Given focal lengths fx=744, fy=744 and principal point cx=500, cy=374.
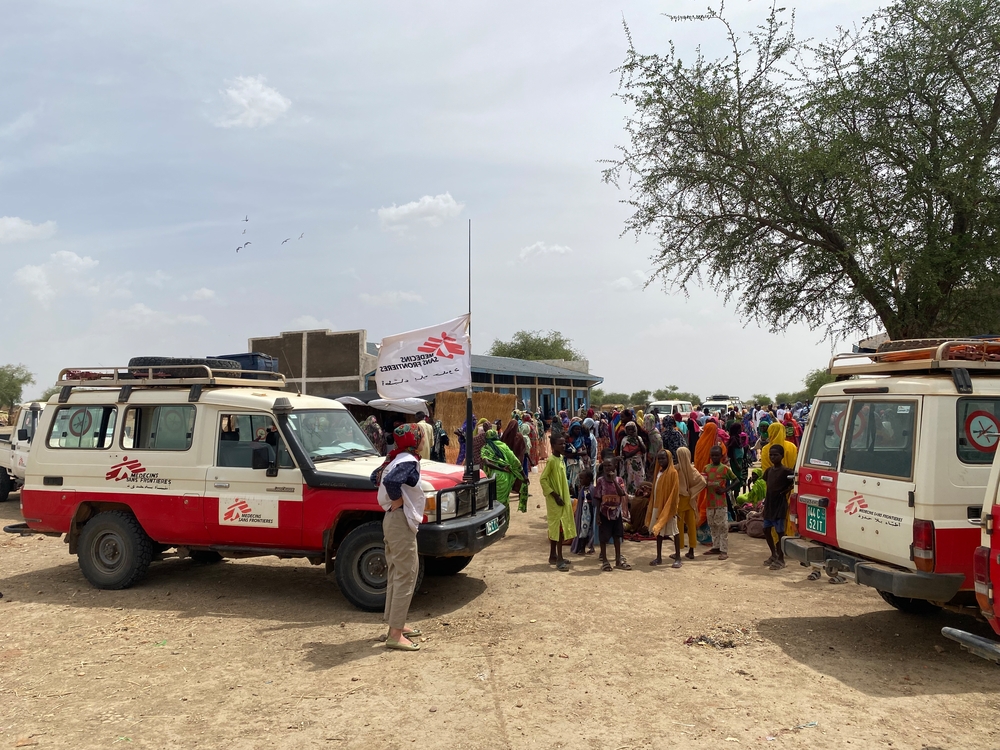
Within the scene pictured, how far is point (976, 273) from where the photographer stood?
38.0ft

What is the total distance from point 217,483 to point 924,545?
20.6 ft

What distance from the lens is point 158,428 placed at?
7918mm

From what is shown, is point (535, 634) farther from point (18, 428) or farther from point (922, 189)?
point (18, 428)

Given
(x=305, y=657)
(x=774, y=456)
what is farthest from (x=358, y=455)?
(x=774, y=456)

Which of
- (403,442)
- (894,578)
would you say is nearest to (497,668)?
(403,442)

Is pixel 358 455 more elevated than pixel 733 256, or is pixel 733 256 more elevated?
pixel 733 256

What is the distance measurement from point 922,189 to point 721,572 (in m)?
7.29

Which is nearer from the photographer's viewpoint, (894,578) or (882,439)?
(894,578)

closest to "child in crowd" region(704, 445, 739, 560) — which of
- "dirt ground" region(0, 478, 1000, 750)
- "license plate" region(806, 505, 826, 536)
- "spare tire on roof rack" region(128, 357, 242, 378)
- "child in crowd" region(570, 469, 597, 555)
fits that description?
"dirt ground" region(0, 478, 1000, 750)

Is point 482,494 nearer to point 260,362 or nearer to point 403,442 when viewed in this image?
point 403,442

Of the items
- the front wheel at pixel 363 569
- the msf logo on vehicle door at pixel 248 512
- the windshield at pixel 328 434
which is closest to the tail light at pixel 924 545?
the front wheel at pixel 363 569

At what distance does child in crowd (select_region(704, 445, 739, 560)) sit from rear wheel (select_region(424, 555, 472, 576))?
10.6 ft

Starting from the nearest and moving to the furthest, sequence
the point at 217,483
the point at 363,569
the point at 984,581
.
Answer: the point at 984,581 < the point at 363,569 < the point at 217,483

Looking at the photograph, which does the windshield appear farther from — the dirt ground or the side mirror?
the dirt ground
